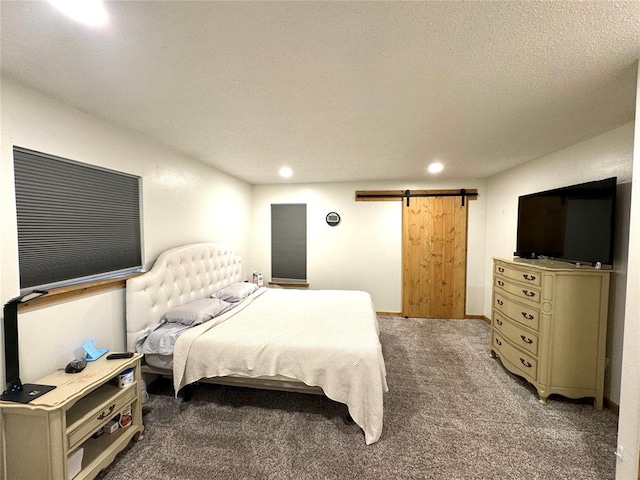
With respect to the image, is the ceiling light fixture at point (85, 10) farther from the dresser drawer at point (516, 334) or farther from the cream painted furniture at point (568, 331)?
the dresser drawer at point (516, 334)

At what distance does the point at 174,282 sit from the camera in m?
2.61

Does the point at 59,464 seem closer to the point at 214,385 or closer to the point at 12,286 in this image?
the point at 12,286

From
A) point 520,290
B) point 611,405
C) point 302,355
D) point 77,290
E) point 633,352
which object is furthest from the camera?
point 520,290

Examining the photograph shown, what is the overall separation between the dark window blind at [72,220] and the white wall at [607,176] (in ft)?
14.1

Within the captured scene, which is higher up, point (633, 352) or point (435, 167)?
point (435, 167)

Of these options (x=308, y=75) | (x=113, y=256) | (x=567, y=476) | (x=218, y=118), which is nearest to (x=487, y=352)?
(x=567, y=476)

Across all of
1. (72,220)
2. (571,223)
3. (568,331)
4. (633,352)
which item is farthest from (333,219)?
(633,352)

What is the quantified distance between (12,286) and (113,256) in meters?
0.69

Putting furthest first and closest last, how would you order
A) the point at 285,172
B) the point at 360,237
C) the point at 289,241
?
the point at 289,241, the point at 360,237, the point at 285,172

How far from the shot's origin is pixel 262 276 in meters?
4.82

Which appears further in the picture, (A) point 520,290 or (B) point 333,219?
(B) point 333,219

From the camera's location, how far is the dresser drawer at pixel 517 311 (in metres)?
2.33

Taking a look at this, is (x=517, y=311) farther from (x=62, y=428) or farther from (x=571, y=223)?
(x=62, y=428)

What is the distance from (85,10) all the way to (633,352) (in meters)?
3.02
